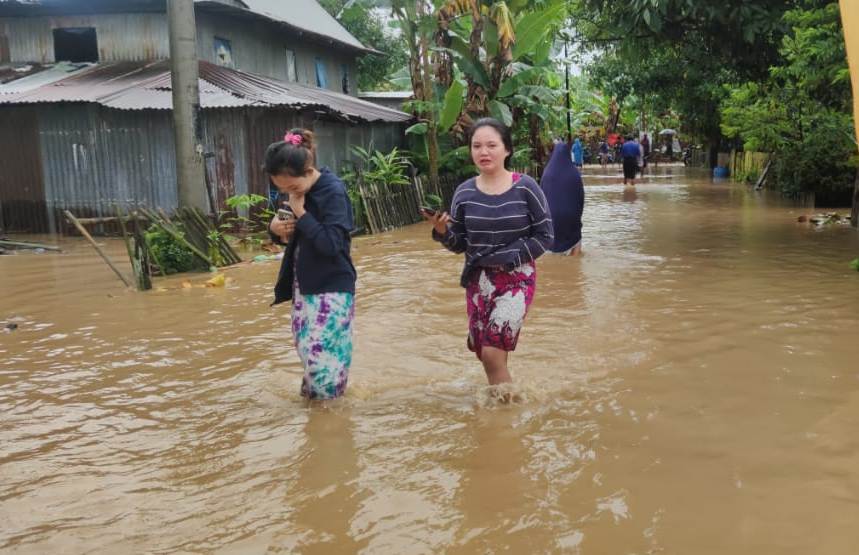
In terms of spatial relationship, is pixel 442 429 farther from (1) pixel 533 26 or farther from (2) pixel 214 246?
(1) pixel 533 26

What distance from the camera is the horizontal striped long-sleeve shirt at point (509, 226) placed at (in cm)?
432

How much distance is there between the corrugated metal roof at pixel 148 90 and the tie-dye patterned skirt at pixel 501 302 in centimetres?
948

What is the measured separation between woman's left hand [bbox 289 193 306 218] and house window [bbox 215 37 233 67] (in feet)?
44.7

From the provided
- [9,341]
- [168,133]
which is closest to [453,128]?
[168,133]

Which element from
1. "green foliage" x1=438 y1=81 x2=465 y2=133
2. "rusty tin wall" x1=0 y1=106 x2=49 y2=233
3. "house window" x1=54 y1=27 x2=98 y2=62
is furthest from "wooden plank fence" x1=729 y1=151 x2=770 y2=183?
"rusty tin wall" x1=0 y1=106 x2=49 y2=233

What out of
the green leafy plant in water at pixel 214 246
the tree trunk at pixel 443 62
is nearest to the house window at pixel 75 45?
the tree trunk at pixel 443 62

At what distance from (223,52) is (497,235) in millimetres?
14193

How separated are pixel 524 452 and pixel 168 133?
12.3 metres

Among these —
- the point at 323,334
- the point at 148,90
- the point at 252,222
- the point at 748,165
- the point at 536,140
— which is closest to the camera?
the point at 323,334

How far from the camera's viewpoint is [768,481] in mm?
3439

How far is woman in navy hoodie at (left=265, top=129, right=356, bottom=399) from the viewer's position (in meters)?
4.10

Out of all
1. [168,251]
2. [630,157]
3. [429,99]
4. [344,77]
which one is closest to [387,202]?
[429,99]

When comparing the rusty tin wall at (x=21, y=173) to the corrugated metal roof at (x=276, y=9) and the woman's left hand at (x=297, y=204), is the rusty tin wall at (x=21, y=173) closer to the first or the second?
the corrugated metal roof at (x=276, y=9)

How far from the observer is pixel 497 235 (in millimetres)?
4363
